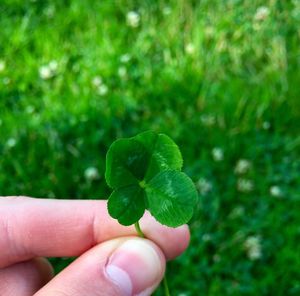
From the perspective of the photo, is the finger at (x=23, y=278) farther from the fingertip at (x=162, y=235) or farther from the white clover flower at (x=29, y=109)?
the white clover flower at (x=29, y=109)

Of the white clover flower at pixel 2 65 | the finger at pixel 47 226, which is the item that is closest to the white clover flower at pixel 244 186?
the finger at pixel 47 226

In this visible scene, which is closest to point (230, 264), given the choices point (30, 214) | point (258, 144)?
point (258, 144)

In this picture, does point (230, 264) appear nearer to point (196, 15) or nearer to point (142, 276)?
point (142, 276)

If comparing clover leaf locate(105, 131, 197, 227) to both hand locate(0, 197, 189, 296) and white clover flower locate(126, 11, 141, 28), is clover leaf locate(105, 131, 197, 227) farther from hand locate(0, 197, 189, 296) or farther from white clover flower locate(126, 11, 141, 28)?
white clover flower locate(126, 11, 141, 28)

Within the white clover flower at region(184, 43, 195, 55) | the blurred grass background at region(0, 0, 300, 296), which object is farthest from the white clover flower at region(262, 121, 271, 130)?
the white clover flower at region(184, 43, 195, 55)

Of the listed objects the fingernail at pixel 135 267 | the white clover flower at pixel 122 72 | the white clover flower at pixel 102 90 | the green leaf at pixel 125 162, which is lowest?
the white clover flower at pixel 102 90

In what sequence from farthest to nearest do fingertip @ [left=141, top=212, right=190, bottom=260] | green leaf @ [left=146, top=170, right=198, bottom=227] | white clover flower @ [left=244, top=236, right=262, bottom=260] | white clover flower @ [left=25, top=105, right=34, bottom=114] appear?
white clover flower @ [left=25, top=105, right=34, bottom=114] → white clover flower @ [left=244, top=236, right=262, bottom=260] → fingertip @ [left=141, top=212, right=190, bottom=260] → green leaf @ [left=146, top=170, right=198, bottom=227]
